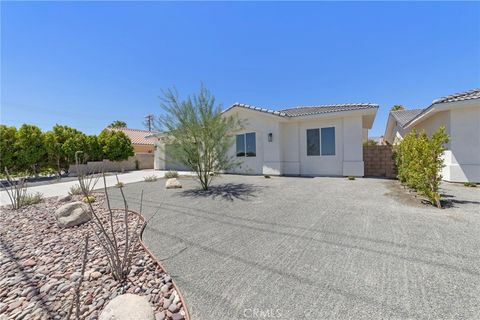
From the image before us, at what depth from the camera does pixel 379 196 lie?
6.54m

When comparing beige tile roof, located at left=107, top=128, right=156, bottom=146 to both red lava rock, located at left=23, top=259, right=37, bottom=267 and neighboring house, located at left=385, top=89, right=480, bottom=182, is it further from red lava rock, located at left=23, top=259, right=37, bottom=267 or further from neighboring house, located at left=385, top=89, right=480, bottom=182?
neighboring house, located at left=385, top=89, right=480, bottom=182

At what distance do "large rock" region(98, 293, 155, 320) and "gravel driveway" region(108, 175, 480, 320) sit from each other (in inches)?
18.3

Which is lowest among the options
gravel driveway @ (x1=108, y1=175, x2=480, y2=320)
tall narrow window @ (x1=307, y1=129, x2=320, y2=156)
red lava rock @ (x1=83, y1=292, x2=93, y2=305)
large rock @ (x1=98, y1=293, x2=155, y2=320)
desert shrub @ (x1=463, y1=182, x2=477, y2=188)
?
red lava rock @ (x1=83, y1=292, x2=93, y2=305)

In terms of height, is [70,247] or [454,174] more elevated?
[454,174]

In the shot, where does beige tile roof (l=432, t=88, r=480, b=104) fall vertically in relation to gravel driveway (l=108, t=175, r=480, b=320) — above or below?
above

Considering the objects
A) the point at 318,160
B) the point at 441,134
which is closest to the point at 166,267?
the point at 441,134

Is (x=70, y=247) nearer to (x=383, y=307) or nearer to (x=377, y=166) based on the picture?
(x=383, y=307)

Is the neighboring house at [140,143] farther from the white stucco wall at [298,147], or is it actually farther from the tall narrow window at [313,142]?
the tall narrow window at [313,142]

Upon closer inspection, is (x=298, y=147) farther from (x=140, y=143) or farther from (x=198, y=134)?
(x=140, y=143)

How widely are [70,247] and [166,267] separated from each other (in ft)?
7.43

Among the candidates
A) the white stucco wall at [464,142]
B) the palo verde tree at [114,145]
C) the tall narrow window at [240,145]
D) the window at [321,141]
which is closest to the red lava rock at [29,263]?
the tall narrow window at [240,145]

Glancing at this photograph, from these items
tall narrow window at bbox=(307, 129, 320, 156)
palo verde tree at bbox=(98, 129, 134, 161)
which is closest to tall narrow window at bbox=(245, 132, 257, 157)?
tall narrow window at bbox=(307, 129, 320, 156)

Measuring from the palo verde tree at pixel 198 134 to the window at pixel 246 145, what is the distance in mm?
4921

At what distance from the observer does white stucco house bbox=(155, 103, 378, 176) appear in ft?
35.2
